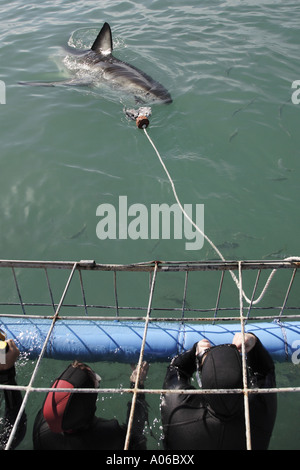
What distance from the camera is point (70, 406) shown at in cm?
247

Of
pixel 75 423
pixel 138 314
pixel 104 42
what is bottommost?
pixel 75 423

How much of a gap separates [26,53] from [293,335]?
10.5 meters

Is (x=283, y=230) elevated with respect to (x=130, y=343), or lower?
elevated

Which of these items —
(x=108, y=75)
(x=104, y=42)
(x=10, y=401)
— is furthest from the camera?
(x=104, y=42)

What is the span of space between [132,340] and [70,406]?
3.87ft

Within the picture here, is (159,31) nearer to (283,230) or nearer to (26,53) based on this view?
(26,53)

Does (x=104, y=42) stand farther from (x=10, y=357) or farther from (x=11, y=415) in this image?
(x=11, y=415)

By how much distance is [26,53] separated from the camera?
420 inches

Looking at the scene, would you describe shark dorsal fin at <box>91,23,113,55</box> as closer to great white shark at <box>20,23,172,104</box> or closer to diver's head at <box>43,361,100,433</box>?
great white shark at <box>20,23,172,104</box>

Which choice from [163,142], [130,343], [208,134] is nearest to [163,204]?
[163,142]

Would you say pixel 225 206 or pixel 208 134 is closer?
pixel 225 206

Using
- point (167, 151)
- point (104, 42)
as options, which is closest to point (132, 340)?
point (167, 151)

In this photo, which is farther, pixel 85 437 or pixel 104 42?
pixel 104 42

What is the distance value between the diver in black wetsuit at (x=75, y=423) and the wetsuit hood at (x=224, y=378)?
2.59 ft
